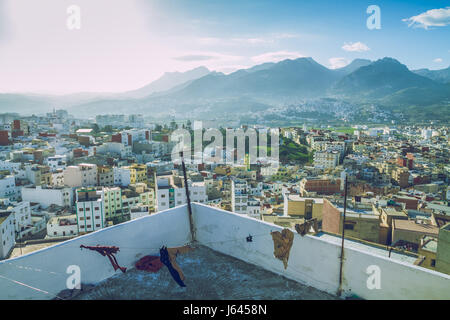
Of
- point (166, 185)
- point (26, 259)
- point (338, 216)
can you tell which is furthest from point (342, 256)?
point (166, 185)

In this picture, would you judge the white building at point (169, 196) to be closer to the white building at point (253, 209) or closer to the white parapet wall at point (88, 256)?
the white building at point (253, 209)

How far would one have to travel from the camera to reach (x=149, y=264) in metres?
2.08

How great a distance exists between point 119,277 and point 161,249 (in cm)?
35

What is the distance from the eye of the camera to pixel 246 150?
66.4ft

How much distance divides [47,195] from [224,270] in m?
10.1

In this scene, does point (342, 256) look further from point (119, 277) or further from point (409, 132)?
point (409, 132)

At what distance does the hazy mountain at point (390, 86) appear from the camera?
58500 mm

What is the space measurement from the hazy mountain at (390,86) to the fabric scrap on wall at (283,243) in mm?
61052

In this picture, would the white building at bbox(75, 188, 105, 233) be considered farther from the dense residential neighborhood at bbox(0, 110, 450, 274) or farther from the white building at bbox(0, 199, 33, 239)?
the white building at bbox(0, 199, 33, 239)

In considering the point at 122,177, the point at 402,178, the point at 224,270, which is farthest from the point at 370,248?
the point at 402,178

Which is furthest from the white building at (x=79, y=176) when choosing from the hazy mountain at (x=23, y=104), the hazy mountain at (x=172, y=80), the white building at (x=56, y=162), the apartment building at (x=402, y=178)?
the hazy mountain at (x=172, y=80)

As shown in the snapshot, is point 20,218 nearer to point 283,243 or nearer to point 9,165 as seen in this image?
point 9,165

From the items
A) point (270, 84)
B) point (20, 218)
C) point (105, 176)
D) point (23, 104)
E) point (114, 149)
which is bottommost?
point (20, 218)

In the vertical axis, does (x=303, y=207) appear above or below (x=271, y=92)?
below
